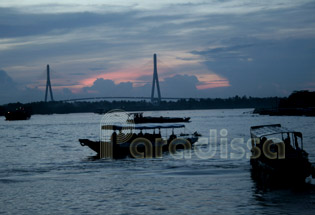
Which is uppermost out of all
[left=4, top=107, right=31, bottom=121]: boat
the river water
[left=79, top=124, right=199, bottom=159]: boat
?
[left=4, top=107, right=31, bottom=121]: boat

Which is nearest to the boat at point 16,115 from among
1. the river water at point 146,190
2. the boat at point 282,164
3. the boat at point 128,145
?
the boat at point 128,145

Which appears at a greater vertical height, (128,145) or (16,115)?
(16,115)

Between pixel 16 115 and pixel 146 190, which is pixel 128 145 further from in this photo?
pixel 16 115

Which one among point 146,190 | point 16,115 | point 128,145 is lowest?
point 146,190

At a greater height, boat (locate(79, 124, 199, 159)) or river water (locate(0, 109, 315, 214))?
boat (locate(79, 124, 199, 159))

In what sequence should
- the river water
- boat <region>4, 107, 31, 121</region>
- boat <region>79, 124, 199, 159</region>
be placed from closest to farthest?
the river water, boat <region>79, 124, 199, 159</region>, boat <region>4, 107, 31, 121</region>

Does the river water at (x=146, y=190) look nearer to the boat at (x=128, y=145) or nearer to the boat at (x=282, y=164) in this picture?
the boat at (x=282, y=164)

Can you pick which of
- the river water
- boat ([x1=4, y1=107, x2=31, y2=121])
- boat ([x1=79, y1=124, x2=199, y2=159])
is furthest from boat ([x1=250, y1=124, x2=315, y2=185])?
boat ([x1=4, y1=107, x2=31, y2=121])

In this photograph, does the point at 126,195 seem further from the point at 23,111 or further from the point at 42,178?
the point at 23,111

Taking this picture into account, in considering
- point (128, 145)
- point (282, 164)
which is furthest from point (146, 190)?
point (128, 145)

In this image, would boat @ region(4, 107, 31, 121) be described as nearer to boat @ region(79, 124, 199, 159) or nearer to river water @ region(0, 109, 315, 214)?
boat @ region(79, 124, 199, 159)

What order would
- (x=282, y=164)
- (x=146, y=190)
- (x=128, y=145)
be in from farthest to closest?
1. (x=128, y=145)
2. (x=146, y=190)
3. (x=282, y=164)

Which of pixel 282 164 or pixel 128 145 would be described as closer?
pixel 282 164

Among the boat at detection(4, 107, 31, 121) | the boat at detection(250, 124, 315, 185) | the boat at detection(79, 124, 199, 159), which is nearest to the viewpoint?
the boat at detection(250, 124, 315, 185)
